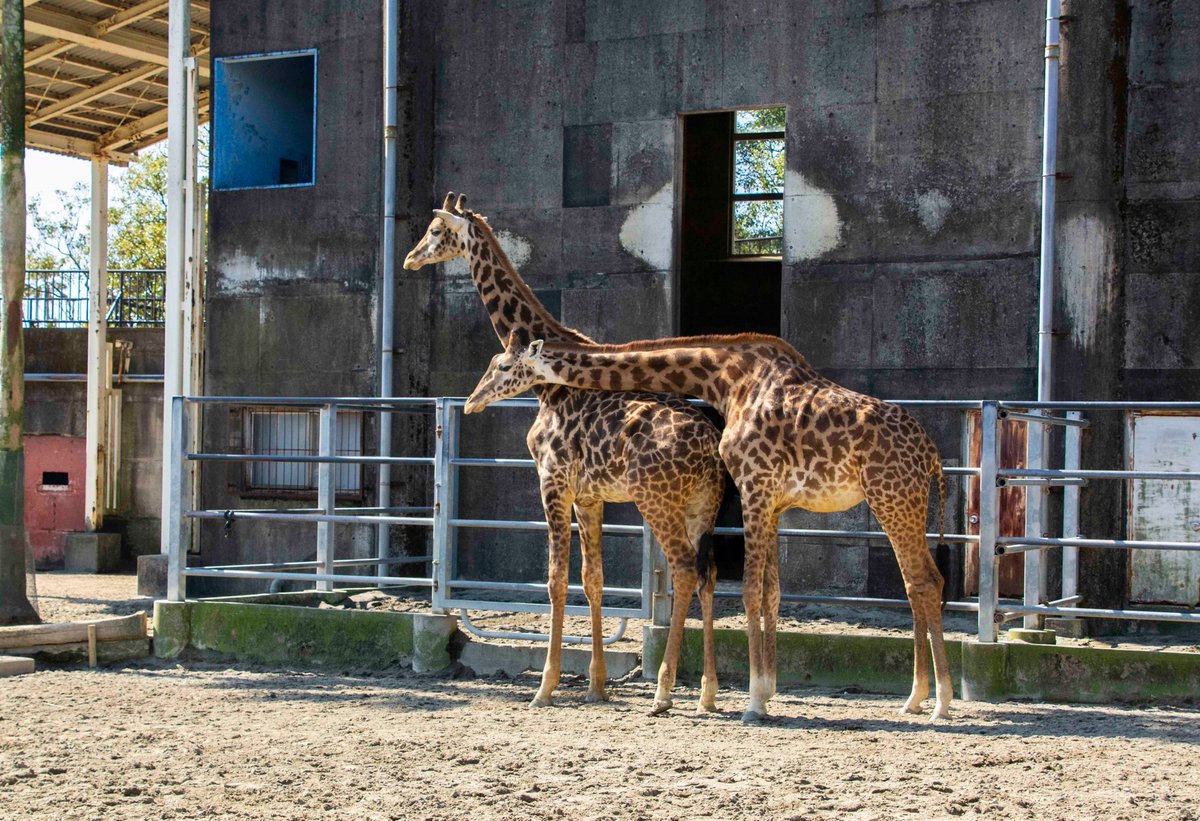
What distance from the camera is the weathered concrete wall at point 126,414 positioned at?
18.2 metres

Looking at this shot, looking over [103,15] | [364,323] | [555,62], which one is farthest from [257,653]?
[103,15]

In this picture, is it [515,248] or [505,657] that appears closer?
[505,657]

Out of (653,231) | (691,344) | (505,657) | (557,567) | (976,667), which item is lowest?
(505,657)

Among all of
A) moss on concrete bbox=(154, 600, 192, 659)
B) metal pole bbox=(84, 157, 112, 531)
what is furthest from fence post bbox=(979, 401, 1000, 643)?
metal pole bbox=(84, 157, 112, 531)

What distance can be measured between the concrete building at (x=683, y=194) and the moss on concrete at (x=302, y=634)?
140 inches

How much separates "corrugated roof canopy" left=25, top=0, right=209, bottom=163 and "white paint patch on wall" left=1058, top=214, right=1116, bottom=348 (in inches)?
385

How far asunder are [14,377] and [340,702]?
4.56m

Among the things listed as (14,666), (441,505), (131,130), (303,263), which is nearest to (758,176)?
(131,130)

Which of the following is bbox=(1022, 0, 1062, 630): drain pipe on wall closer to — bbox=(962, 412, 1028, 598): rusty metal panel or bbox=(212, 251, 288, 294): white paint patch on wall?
bbox=(962, 412, 1028, 598): rusty metal panel

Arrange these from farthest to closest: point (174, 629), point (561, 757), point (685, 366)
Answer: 1. point (174, 629)
2. point (685, 366)
3. point (561, 757)

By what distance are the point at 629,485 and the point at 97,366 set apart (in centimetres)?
1128

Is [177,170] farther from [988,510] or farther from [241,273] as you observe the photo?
[988,510]

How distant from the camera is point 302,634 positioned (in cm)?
952

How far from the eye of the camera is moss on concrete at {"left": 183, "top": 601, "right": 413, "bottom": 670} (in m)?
9.29
